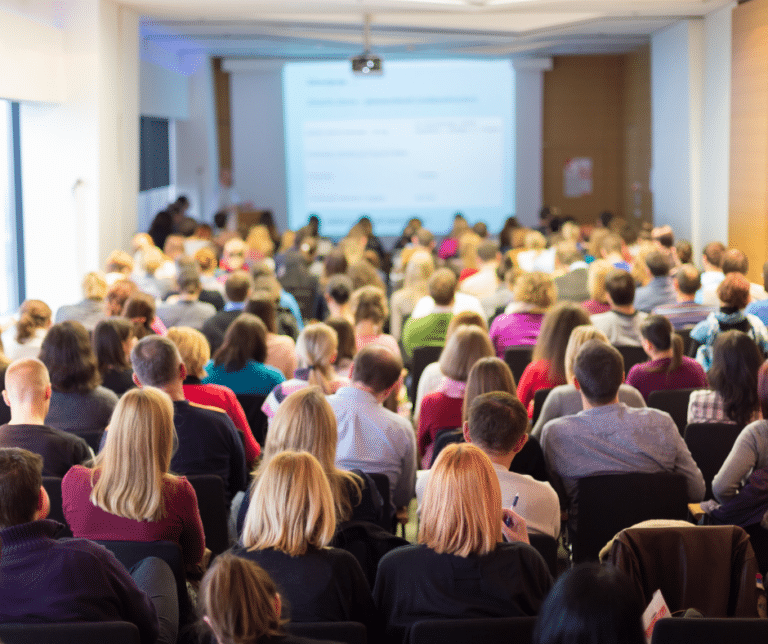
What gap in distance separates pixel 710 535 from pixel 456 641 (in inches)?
35.1

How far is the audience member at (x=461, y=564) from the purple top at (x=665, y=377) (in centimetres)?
247

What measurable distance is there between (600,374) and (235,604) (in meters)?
2.18

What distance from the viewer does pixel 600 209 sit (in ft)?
54.3

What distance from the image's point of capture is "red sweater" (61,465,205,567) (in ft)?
9.38

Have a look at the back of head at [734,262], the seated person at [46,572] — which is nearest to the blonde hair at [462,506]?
the seated person at [46,572]

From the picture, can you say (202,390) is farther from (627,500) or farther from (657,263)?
(657,263)

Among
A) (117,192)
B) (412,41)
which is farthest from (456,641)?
(412,41)

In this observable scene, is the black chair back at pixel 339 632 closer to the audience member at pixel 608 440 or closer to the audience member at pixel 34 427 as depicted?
the audience member at pixel 608 440

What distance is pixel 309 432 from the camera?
304 centimetres

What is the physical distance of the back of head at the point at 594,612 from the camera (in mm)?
1560

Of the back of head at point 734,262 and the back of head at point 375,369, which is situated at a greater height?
the back of head at point 734,262

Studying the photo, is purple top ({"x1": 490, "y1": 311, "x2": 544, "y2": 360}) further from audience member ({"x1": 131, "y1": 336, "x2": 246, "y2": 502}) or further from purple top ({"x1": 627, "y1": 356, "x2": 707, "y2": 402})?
audience member ({"x1": 131, "y1": 336, "x2": 246, "y2": 502})

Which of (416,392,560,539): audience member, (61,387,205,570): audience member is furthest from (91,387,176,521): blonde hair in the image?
(416,392,560,539): audience member

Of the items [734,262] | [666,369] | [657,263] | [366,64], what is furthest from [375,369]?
[366,64]
